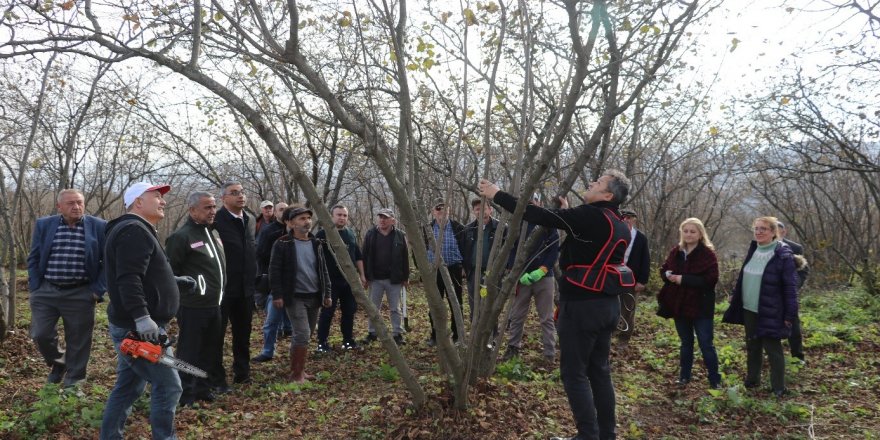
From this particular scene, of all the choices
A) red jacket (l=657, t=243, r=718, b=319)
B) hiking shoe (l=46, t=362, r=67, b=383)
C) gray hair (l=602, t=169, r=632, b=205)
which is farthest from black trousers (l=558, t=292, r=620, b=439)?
hiking shoe (l=46, t=362, r=67, b=383)

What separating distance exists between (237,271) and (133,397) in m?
2.01

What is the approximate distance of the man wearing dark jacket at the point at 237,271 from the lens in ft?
18.1

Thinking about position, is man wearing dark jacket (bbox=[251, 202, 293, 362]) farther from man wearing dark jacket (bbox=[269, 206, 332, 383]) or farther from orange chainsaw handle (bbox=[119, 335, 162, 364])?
orange chainsaw handle (bbox=[119, 335, 162, 364])

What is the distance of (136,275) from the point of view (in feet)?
11.3

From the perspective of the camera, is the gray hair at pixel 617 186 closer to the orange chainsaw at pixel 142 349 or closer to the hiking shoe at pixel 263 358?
the orange chainsaw at pixel 142 349

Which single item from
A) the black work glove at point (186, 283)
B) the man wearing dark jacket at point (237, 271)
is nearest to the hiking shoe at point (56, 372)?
the man wearing dark jacket at point (237, 271)

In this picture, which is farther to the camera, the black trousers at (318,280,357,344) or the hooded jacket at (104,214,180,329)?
the black trousers at (318,280,357,344)

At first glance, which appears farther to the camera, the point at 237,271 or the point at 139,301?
the point at 237,271

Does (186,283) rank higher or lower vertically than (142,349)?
higher

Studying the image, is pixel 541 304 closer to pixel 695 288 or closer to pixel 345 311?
pixel 695 288

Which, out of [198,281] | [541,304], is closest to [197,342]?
[198,281]

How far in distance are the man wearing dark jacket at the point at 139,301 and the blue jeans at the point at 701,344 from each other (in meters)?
4.51

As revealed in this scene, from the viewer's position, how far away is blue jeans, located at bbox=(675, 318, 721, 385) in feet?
18.1

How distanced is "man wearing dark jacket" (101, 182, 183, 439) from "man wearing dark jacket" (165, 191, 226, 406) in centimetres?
97
